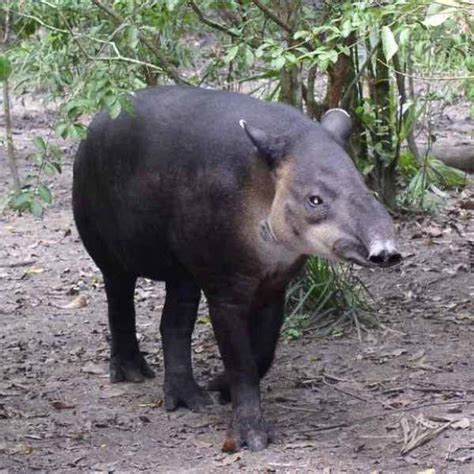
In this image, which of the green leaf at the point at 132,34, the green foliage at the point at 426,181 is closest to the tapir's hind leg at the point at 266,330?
the green leaf at the point at 132,34

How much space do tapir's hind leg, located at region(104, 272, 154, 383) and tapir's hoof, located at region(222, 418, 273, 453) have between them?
1.29 metres

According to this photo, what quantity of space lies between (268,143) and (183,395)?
Answer: 160 centimetres

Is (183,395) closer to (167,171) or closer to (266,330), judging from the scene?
(266,330)

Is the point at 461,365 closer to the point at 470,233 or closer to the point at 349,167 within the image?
the point at 349,167

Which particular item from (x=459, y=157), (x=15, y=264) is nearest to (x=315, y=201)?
(x=15, y=264)

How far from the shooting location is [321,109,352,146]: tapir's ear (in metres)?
5.95

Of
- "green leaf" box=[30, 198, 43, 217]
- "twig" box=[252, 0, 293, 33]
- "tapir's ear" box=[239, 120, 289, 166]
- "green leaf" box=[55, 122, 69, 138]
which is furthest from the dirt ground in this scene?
"twig" box=[252, 0, 293, 33]

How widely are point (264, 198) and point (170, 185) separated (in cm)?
58

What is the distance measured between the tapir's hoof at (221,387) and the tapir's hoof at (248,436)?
705 mm

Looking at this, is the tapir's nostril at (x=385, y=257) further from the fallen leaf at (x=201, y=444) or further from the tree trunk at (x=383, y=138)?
the tree trunk at (x=383, y=138)

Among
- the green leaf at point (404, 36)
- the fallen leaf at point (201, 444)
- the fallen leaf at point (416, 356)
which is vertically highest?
the green leaf at point (404, 36)

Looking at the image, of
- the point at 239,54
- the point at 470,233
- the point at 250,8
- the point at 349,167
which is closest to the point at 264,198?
the point at 349,167

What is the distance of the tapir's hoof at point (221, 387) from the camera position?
22.1ft

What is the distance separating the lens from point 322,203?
216 inches
